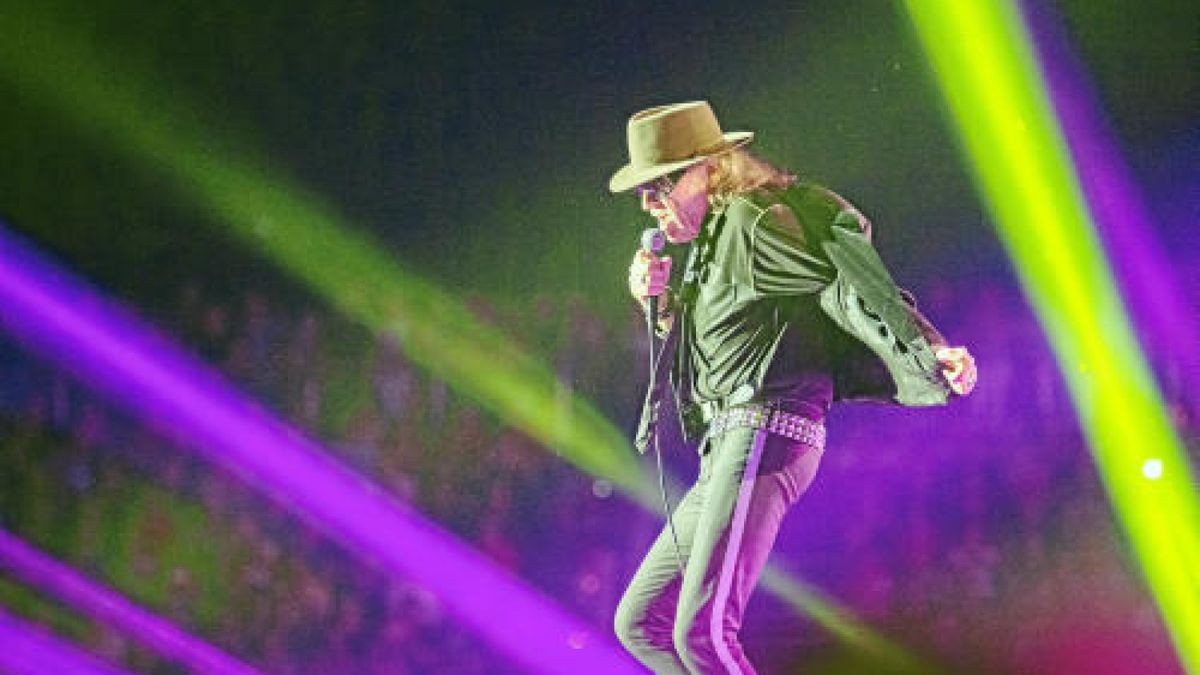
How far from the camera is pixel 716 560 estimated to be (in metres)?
2.39

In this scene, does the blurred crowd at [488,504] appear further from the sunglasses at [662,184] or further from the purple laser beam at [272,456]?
the sunglasses at [662,184]

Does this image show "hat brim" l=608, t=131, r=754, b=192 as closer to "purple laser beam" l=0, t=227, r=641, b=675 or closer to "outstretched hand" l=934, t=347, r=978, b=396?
"outstretched hand" l=934, t=347, r=978, b=396

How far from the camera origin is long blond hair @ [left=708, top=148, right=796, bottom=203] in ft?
9.08

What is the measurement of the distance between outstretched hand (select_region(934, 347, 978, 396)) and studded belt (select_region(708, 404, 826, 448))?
0.29m

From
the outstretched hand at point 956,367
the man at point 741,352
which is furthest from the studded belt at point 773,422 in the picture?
Result: the outstretched hand at point 956,367

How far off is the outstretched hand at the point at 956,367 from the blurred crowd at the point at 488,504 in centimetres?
143

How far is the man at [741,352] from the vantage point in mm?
2408

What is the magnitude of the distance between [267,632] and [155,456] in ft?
2.29

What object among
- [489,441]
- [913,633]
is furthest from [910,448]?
[489,441]

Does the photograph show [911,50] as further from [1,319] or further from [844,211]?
[1,319]

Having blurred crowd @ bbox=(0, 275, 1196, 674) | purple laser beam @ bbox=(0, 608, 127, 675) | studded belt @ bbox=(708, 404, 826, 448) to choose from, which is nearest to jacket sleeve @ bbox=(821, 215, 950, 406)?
studded belt @ bbox=(708, 404, 826, 448)

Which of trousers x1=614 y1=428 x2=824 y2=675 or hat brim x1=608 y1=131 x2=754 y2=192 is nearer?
trousers x1=614 y1=428 x2=824 y2=675

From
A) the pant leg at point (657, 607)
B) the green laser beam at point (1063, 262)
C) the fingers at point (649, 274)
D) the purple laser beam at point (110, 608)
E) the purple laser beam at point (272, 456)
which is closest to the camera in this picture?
the pant leg at point (657, 607)

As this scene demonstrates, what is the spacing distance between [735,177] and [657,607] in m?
0.88
